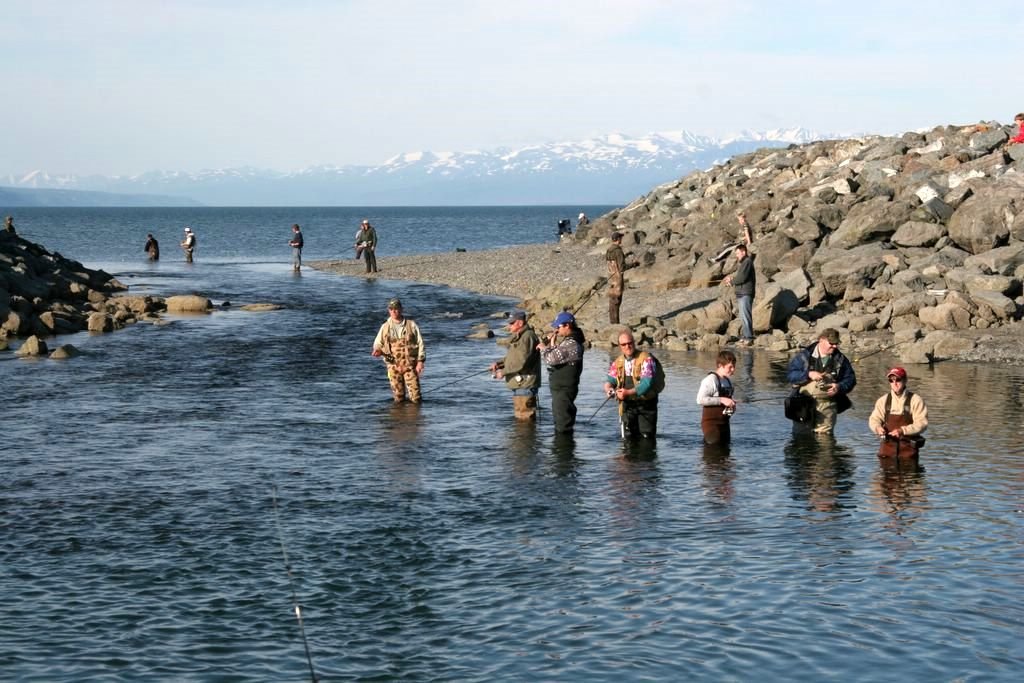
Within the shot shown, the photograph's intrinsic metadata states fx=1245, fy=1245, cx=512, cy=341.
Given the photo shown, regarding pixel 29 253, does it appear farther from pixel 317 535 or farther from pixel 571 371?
pixel 317 535

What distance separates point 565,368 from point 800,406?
12.7 ft

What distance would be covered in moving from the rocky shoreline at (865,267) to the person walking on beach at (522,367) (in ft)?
33.2

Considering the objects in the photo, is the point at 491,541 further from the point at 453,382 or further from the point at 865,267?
the point at 865,267

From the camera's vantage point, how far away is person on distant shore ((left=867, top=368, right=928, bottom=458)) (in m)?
17.8

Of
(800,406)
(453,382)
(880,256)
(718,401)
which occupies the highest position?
(880,256)

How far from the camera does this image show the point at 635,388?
64.6 ft

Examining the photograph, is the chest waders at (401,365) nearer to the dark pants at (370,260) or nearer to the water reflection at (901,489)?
the water reflection at (901,489)

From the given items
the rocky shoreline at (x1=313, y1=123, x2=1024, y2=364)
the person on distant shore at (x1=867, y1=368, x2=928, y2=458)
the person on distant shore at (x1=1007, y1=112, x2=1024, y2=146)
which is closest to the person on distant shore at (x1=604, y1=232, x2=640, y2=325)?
the rocky shoreline at (x1=313, y1=123, x2=1024, y2=364)

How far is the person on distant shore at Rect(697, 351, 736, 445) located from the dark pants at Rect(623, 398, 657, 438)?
2.65ft

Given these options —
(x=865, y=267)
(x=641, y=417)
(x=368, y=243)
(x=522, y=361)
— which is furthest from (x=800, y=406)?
(x=368, y=243)

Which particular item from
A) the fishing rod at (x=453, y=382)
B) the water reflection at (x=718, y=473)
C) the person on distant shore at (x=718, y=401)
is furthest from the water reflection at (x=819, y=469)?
the fishing rod at (x=453, y=382)

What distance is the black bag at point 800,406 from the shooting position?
2019cm

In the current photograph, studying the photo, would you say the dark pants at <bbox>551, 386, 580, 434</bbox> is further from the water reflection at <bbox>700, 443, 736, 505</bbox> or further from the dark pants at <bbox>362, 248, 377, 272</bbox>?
the dark pants at <bbox>362, 248, 377, 272</bbox>

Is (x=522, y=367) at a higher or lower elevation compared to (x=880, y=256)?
lower
